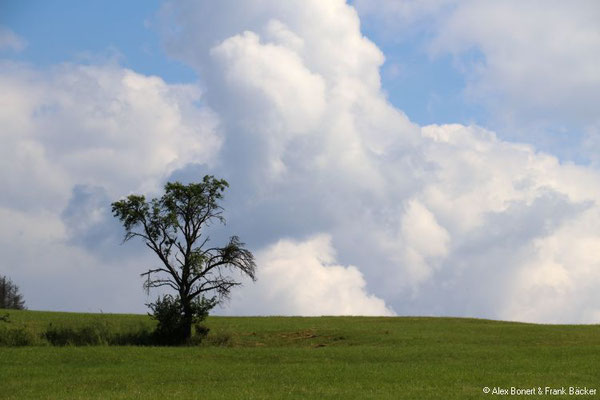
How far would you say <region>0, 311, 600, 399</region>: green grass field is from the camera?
3219cm

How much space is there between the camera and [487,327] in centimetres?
6875

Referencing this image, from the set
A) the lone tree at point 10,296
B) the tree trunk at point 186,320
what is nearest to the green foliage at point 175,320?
the tree trunk at point 186,320

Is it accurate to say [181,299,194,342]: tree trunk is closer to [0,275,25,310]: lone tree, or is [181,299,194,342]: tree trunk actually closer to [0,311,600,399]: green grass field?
[0,311,600,399]: green grass field

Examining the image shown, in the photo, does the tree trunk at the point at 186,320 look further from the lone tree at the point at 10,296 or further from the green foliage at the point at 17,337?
the lone tree at the point at 10,296

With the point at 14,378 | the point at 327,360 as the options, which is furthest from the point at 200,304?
the point at 14,378

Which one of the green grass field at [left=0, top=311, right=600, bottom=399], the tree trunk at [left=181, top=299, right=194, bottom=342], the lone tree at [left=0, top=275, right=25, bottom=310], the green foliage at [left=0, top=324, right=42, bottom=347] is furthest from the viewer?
the lone tree at [left=0, top=275, right=25, bottom=310]

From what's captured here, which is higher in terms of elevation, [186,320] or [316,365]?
[186,320]

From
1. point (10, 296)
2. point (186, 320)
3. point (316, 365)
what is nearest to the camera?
point (316, 365)

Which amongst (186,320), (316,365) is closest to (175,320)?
(186,320)

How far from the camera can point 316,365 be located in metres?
41.2

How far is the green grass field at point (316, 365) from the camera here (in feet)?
106

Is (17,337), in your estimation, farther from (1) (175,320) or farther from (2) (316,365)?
(2) (316,365)

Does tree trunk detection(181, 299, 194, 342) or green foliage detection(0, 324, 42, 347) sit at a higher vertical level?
tree trunk detection(181, 299, 194, 342)

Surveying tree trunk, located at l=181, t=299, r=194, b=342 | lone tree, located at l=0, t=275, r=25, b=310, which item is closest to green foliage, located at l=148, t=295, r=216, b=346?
tree trunk, located at l=181, t=299, r=194, b=342
